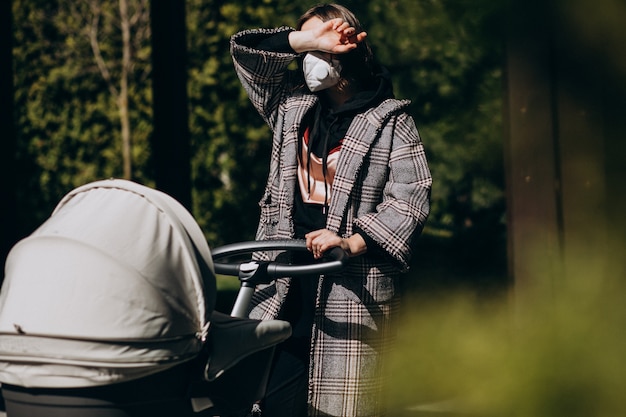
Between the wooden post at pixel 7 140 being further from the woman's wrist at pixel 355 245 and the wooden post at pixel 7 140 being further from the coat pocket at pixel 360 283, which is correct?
the woman's wrist at pixel 355 245

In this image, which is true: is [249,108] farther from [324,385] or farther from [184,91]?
[324,385]

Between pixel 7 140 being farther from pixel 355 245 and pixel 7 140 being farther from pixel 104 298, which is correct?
pixel 104 298

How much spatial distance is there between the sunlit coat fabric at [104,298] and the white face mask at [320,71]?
71 centimetres

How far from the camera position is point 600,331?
1062 millimetres

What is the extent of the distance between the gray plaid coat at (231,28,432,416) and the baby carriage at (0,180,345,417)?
0.51 meters

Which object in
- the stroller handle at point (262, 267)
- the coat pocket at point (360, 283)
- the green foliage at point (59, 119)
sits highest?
the green foliage at point (59, 119)

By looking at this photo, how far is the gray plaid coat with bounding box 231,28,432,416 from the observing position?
8.03ft

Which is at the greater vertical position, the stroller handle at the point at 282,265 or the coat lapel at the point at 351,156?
the coat lapel at the point at 351,156

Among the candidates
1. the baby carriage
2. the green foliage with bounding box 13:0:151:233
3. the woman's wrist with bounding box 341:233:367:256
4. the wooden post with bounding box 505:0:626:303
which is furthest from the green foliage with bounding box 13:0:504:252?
the wooden post with bounding box 505:0:626:303

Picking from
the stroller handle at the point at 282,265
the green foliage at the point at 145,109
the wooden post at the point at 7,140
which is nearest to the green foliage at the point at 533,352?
the stroller handle at the point at 282,265

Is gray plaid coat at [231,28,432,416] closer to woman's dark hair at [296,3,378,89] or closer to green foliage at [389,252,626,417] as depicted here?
woman's dark hair at [296,3,378,89]

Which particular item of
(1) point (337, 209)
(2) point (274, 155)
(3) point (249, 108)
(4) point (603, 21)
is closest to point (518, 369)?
(4) point (603, 21)

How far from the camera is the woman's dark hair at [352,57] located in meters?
2.53

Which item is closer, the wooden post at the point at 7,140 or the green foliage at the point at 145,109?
the wooden post at the point at 7,140
